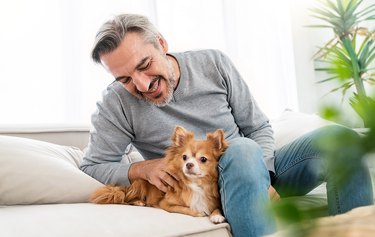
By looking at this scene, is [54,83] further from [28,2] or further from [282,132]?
[282,132]

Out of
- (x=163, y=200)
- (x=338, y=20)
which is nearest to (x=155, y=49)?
(x=163, y=200)

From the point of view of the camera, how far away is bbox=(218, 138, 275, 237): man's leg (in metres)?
1.21

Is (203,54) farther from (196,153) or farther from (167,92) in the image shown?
(196,153)

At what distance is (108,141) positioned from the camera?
1585 mm

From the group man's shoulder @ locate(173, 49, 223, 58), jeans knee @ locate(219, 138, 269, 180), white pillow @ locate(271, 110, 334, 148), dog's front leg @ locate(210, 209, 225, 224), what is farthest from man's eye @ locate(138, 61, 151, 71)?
white pillow @ locate(271, 110, 334, 148)

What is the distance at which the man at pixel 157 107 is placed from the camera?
1.55 m

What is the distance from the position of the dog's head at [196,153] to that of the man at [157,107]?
0.06 metres

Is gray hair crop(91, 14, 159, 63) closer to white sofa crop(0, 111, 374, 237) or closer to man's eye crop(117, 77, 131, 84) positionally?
man's eye crop(117, 77, 131, 84)

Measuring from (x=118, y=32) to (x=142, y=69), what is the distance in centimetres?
15

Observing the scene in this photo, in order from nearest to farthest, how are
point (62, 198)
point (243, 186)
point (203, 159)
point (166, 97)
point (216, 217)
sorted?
point (243, 186), point (216, 217), point (203, 159), point (62, 198), point (166, 97)

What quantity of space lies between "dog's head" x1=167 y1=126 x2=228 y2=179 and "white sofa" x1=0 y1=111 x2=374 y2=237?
0.15 m

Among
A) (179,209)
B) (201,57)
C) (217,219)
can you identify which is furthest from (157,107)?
(217,219)

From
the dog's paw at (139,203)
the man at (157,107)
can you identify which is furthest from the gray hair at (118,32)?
the dog's paw at (139,203)

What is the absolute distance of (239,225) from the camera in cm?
124
